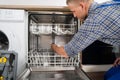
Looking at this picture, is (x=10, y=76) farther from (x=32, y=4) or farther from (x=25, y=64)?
(x=32, y=4)

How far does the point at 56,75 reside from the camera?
1624 millimetres

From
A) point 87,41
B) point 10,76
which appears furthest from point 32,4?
point 87,41

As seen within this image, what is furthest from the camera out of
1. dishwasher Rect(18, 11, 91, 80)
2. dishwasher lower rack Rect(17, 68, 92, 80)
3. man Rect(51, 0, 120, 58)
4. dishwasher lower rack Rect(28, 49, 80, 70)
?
dishwasher lower rack Rect(28, 49, 80, 70)

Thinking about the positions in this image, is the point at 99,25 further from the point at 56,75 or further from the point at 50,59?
the point at 50,59

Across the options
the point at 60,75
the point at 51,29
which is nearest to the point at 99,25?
the point at 60,75

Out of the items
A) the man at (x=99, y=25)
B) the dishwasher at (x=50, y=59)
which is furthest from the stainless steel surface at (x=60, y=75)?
the man at (x=99, y=25)

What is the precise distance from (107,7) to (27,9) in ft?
2.65

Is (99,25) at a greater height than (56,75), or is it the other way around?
(99,25)

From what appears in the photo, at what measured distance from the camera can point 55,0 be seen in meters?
1.86

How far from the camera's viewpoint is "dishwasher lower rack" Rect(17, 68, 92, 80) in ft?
4.94

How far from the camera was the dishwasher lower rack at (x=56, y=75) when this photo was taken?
4.94ft

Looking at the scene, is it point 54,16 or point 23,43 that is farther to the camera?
point 54,16

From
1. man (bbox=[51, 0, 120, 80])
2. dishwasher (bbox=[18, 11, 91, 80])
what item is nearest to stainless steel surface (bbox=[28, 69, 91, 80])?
dishwasher (bbox=[18, 11, 91, 80])

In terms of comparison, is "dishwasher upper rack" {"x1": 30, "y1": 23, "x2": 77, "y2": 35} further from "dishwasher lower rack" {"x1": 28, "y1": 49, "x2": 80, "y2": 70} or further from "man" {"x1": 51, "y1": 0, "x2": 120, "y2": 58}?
"man" {"x1": 51, "y1": 0, "x2": 120, "y2": 58}
